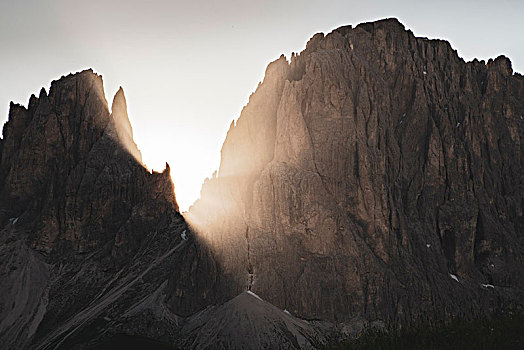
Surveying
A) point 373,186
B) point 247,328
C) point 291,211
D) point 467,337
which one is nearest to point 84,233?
point 291,211

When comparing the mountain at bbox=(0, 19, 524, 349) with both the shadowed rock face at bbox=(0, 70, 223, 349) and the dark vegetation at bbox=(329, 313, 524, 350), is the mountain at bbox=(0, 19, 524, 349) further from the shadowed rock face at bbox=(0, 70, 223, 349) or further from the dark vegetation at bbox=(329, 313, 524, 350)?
the dark vegetation at bbox=(329, 313, 524, 350)

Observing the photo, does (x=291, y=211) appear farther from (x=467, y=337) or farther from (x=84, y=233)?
(x=467, y=337)

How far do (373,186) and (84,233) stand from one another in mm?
71986

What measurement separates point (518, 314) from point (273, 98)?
4178 inches

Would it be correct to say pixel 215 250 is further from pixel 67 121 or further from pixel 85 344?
pixel 67 121

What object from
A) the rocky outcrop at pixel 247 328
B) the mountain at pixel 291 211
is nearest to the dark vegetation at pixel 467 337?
the rocky outcrop at pixel 247 328

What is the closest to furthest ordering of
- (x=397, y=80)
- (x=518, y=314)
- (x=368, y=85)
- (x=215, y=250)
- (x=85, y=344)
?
(x=518, y=314)
(x=85, y=344)
(x=215, y=250)
(x=368, y=85)
(x=397, y=80)

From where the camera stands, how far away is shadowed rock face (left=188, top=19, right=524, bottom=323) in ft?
364

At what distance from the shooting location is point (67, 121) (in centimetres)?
15750

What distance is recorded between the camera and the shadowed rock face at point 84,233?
115m

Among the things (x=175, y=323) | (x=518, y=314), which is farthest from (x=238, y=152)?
(x=518, y=314)

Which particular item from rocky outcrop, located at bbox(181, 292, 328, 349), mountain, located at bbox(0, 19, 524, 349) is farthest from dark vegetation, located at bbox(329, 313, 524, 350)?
mountain, located at bbox(0, 19, 524, 349)

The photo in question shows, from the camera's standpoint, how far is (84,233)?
470ft

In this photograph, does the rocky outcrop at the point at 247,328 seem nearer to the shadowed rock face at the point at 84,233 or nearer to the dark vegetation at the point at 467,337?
the shadowed rock face at the point at 84,233
